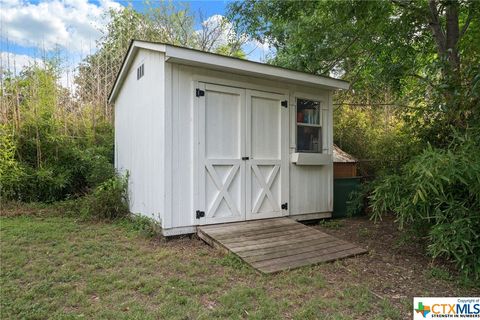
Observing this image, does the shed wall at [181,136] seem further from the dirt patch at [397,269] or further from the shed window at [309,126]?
the dirt patch at [397,269]

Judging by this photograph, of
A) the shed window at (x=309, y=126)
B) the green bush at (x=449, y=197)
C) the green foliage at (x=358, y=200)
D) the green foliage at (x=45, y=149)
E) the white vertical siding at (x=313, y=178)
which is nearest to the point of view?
the green bush at (x=449, y=197)

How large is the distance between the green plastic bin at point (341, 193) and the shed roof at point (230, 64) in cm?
173

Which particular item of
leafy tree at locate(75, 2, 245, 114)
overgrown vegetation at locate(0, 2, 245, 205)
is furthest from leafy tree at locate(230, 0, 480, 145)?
leafy tree at locate(75, 2, 245, 114)

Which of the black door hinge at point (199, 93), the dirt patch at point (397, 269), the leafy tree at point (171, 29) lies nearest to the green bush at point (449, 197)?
the dirt patch at point (397, 269)

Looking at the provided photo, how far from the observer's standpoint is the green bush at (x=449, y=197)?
259 centimetres

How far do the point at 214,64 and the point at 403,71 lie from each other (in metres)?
2.89

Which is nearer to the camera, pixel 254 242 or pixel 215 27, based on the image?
pixel 254 242

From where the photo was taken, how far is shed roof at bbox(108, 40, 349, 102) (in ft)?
12.4

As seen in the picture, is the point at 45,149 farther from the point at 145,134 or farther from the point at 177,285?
the point at 177,285

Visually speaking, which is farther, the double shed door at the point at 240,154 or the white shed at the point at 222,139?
the double shed door at the point at 240,154

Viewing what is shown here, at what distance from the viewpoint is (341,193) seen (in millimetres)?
5691

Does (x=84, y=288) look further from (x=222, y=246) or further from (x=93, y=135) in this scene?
(x=93, y=135)

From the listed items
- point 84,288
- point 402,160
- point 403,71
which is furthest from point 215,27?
point 84,288

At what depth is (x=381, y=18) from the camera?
167 inches
